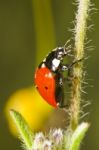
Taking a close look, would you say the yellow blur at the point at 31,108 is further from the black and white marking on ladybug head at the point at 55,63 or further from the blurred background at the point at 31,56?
the black and white marking on ladybug head at the point at 55,63

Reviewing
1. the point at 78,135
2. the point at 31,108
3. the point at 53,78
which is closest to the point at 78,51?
the point at 78,135

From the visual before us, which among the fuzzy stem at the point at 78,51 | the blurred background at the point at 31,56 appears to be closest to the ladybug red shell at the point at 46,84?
the fuzzy stem at the point at 78,51

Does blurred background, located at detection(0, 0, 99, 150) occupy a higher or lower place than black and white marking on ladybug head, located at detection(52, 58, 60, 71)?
higher

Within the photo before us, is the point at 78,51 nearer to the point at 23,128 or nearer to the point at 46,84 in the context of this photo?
the point at 23,128

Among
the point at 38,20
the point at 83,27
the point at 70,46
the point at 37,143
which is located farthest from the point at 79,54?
the point at 38,20

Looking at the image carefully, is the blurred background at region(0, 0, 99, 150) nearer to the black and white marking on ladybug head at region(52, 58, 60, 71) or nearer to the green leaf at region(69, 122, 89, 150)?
the black and white marking on ladybug head at region(52, 58, 60, 71)

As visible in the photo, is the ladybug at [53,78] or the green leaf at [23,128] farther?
the ladybug at [53,78]

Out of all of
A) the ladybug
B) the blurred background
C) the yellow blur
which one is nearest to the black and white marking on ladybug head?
the ladybug
